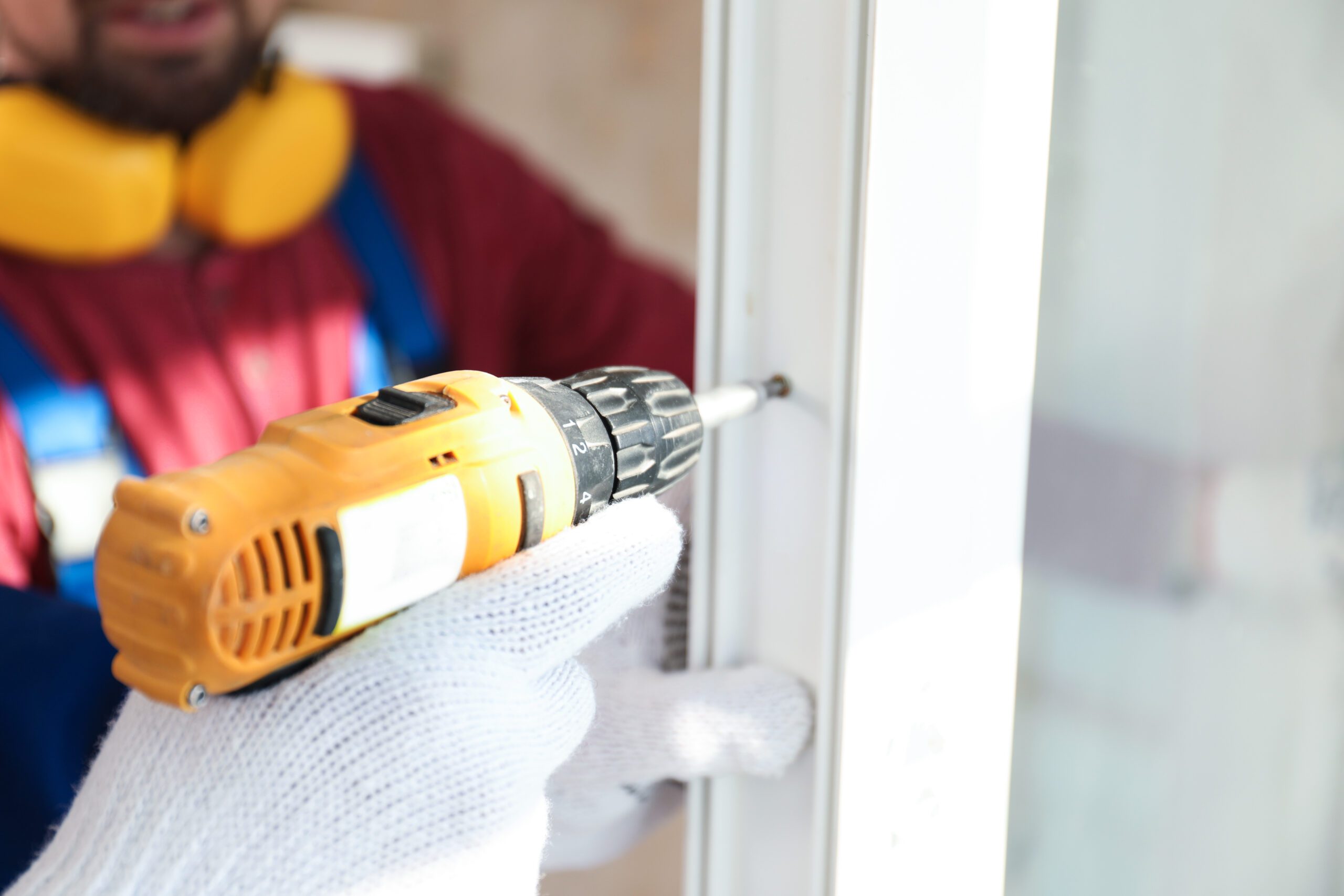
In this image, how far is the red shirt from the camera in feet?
2.84

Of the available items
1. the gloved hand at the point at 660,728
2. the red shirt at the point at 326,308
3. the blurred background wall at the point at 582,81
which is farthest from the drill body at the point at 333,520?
the blurred background wall at the point at 582,81

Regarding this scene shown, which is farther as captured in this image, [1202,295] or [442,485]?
[1202,295]

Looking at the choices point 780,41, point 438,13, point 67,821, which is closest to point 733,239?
point 780,41

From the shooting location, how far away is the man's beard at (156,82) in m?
0.85

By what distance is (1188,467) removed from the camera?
48 centimetres

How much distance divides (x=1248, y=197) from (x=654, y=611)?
0.36m

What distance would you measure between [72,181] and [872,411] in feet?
2.45

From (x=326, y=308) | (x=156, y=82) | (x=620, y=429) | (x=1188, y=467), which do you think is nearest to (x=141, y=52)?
(x=156, y=82)

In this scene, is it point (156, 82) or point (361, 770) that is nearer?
point (361, 770)

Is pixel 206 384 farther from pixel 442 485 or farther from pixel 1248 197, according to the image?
pixel 1248 197

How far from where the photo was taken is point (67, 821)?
342mm

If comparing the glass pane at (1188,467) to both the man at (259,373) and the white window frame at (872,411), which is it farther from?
the man at (259,373)

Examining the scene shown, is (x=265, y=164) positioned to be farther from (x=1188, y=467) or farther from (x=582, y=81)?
(x=582, y=81)

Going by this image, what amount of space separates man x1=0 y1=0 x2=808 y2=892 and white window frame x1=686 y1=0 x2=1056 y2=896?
0.04 meters
